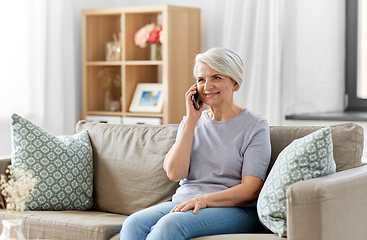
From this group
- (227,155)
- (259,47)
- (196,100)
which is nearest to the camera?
(227,155)

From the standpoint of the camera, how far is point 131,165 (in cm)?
243

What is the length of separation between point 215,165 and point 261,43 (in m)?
1.75

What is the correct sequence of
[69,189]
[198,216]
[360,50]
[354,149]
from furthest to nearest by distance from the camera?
[360,50], [69,189], [354,149], [198,216]

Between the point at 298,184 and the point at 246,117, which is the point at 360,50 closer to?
the point at 246,117

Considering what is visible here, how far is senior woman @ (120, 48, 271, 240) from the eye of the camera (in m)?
1.88

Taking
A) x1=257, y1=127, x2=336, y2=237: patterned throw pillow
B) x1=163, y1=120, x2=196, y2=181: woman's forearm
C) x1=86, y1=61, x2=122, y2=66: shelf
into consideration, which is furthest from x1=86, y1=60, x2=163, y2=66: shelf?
x1=257, y1=127, x2=336, y2=237: patterned throw pillow

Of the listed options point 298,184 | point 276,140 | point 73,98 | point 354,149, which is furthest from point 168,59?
point 298,184

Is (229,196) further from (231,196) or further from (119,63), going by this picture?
(119,63)

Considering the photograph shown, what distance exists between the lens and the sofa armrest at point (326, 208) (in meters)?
1.58

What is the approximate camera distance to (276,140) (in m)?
2.17

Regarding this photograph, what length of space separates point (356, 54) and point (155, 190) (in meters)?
2.12

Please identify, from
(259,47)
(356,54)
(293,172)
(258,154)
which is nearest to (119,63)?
(259,47)

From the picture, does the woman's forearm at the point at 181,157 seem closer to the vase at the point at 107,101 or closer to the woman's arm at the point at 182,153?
the woman's arm at the point at 182,153

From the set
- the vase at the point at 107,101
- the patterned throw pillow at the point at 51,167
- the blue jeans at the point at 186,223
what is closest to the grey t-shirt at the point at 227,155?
the blue jeans at the point at 186,223
